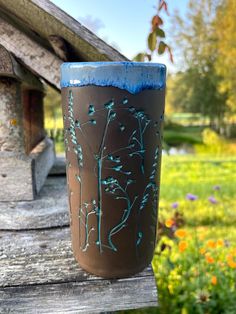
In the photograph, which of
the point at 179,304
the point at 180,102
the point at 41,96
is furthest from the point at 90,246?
the point at 180,102

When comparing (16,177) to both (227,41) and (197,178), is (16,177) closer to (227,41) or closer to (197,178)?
(197,178)

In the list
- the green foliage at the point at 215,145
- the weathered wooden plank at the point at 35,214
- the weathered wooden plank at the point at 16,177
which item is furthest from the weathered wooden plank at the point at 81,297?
the green foliage at the point at 215,145

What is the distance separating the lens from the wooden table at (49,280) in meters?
0.67

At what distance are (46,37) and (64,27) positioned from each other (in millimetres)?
161

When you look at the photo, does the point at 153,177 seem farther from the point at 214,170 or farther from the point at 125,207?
the point at 214,170

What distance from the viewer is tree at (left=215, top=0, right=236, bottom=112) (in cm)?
738

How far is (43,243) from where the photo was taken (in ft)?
2.68

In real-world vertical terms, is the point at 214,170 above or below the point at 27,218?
below

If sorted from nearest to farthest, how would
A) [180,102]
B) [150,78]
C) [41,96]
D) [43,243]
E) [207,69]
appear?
[150,78] → [43,243] → [41,96] → [207,69] → [180,102]

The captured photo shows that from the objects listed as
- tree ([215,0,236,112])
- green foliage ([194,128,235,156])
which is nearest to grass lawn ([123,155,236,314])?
tree ([215,0,236,112])

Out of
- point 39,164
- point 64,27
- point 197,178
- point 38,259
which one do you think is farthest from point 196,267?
point 197,178

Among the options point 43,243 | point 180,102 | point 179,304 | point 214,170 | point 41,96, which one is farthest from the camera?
point 180,102

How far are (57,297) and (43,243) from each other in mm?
165

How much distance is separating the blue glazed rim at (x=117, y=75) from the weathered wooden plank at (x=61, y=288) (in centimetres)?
38
